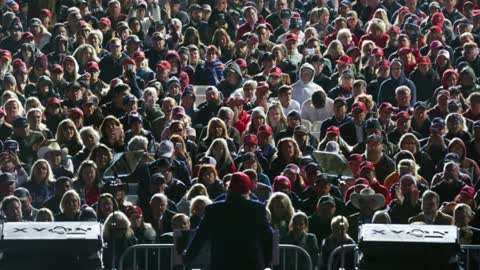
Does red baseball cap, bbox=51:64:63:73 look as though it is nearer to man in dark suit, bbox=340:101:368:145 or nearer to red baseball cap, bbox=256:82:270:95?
red baseball cap, bbox=256:82:270:95

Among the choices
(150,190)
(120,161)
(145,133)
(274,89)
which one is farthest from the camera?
(274,89)

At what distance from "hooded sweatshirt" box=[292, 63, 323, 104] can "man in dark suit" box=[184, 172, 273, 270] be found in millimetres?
9738

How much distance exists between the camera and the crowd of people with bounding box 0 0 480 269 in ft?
76.1

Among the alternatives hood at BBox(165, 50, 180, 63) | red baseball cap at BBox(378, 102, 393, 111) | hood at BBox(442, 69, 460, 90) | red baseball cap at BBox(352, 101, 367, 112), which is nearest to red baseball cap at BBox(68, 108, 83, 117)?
hood at BBox(165, 50, 180, 63)

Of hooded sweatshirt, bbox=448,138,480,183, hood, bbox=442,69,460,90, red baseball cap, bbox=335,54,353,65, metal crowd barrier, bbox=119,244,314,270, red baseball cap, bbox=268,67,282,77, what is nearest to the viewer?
metal crowd barrier, bbox=119,244,314,270

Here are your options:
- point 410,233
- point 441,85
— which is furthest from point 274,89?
point 410,233

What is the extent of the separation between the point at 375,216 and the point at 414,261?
118 inches

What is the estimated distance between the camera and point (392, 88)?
95.8 ft

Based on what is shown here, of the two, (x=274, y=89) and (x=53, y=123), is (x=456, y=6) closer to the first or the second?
(x=274, y=89)

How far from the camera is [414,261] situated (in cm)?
1966

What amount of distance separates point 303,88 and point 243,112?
1672 millimetres

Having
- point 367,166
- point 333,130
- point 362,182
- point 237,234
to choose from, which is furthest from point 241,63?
point 237,234

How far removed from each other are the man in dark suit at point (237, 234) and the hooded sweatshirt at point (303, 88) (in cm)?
974

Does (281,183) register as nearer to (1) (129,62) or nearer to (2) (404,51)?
(1) (129,62)
